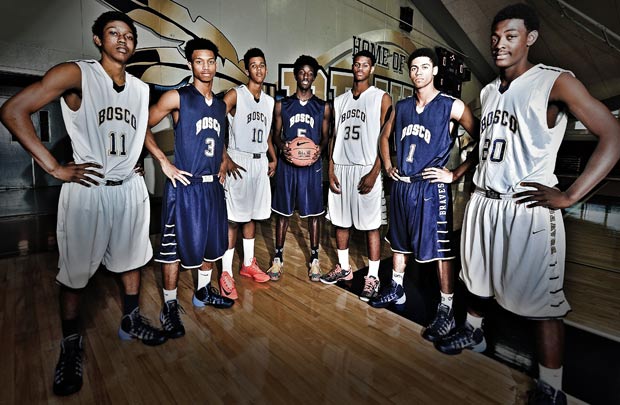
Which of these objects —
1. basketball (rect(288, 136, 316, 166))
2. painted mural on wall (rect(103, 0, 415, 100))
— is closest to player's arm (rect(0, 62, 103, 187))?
basketball (rect(288, 136, 316, 166))

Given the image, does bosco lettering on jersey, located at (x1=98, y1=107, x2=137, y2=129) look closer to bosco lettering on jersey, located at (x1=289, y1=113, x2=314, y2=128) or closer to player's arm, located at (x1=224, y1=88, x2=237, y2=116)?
player's arm, located at (x1=224, y1=88, x2=237, y2=116)

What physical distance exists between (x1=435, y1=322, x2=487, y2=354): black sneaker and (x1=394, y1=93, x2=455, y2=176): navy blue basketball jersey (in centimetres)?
96

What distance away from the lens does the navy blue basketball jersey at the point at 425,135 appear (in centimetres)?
211

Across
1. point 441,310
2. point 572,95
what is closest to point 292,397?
point 441,310

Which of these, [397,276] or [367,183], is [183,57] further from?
[397,276]

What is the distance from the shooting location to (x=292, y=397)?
1.58 meters

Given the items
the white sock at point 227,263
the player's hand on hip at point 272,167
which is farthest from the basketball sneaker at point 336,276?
the player's hand on hip at point 272,167

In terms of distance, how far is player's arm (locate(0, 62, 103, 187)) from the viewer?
1524 mm

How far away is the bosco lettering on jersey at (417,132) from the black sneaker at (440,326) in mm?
1030

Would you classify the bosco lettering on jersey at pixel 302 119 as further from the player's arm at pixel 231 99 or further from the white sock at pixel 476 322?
the white sock at pixel 476 322

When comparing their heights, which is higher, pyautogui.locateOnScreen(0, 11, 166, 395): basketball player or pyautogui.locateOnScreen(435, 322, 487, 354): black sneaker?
pyautogui.locateOnScreen(0, 11, 166, 395): basketball player

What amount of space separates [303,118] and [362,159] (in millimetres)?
609

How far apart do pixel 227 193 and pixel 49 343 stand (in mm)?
1431

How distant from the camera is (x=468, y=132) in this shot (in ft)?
6.78
